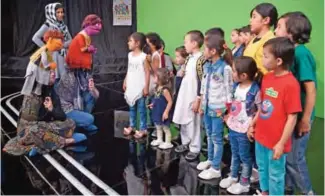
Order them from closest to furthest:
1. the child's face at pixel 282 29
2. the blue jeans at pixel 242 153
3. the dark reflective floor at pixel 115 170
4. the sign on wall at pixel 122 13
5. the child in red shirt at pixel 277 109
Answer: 1. the child in red shirt at pixel 277 109
2. the child's face at pixel 282 29
3. the blue jeans at pixel 242 153
4. the dark reflective floor at pixel 115 170
5. the sign on wall at pixel 122 13

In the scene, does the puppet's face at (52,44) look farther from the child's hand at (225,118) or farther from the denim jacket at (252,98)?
the denim jacket at (252,98)

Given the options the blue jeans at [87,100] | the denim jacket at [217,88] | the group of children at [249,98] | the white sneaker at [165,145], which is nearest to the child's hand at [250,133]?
the group of children at [249,98]

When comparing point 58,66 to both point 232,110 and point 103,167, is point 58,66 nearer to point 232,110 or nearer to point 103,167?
point 103,167

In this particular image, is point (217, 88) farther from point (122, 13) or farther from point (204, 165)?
point (122, 13)

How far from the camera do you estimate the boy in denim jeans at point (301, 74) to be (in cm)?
238

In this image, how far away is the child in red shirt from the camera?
7.28 ft

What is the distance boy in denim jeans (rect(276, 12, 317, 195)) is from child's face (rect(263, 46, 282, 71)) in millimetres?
215

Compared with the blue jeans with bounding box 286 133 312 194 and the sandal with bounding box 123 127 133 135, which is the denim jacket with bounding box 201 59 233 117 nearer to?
the blue jeans with bounding box 286 133 312 194

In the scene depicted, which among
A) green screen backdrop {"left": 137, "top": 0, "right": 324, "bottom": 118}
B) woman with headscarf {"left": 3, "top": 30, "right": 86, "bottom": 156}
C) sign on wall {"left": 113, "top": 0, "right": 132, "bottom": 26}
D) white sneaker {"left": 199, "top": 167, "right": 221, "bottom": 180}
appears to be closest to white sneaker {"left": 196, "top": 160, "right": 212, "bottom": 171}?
white sneaker {"left": 199, "top": 167, "right": 221, "bottom": 180}

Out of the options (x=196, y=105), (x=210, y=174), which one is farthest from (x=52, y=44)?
(x=210, y=174)

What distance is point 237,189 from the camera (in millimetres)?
2889

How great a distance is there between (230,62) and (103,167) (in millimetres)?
1457

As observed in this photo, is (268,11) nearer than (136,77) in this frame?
Yes

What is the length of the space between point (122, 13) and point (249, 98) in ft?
19.6
